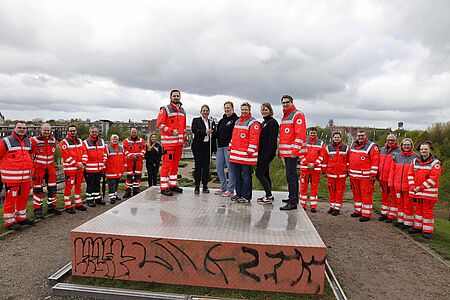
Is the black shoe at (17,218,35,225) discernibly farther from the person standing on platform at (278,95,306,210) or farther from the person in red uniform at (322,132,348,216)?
the person in red uniform at (322,132,348,216)

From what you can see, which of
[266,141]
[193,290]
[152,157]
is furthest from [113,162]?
[193,290]

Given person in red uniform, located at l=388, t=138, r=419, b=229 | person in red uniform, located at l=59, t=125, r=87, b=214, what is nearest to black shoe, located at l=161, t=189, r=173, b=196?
person in red uniform, located at l=59, t=125, r=87, b=214

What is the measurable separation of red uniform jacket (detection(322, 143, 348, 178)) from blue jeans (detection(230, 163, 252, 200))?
12.2 feet

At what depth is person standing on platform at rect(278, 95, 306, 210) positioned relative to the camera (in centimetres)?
595

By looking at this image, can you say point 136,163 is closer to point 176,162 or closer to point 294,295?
point 176,162

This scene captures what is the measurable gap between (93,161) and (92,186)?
3.10 ft

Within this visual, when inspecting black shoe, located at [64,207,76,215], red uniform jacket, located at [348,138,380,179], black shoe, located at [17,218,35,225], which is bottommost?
black shoe, located at [64,207,76,215]

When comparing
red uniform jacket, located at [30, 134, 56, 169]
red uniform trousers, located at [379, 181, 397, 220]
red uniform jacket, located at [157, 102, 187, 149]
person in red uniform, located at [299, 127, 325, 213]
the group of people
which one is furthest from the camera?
person in red uniform, located at [299, 127, 325, 213]

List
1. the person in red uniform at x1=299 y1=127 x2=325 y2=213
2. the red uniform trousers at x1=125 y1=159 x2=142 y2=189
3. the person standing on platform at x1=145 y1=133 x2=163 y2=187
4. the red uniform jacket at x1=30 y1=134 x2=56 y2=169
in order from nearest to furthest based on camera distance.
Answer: the red uniform jacket at x1=30 y1=134 x2=56 y2=169 → the person in red uniform at x1=299 y1=127 x2=325 y2=213 → the red uniform trousers at x1=125 y1=159 x2=142 y2=189 → the person standing on platform at x1=145 y1=133 x2=163 y2=187

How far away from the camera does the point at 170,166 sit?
6930 millimetres

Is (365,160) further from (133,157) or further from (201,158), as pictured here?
(133,157)

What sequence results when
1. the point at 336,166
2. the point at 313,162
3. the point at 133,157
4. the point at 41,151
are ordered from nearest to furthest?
the point at 41,151 → the point at 336,166 → the point at 313,162 → the point at 133,157

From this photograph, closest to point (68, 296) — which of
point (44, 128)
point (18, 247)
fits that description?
point (18, 247)

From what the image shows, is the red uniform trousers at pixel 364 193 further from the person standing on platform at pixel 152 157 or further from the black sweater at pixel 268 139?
the person standing on platform at pixel 152 157
